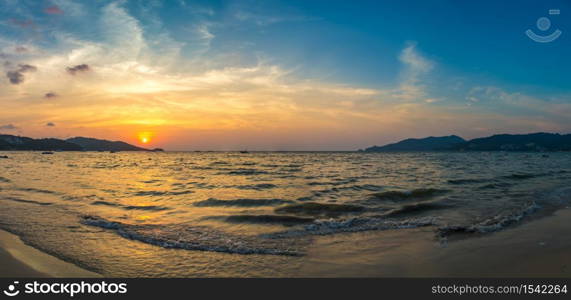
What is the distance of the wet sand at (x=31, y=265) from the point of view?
659cm

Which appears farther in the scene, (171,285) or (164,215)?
(164,215)

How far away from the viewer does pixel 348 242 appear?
9688mm

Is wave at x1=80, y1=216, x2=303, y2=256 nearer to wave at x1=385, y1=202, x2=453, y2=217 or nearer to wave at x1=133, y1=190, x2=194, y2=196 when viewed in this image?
wave at x1=385, y1=202, x2=453, y2=217

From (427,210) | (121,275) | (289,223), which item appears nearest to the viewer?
(121,275)

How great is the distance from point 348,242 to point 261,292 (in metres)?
4.53

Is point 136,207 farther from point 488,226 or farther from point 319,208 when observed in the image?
point 488,226

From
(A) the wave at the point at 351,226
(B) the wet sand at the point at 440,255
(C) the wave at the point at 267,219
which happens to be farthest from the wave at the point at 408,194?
(B) the wet sand at the point at 440,255

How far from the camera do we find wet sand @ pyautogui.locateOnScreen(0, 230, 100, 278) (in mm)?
6590

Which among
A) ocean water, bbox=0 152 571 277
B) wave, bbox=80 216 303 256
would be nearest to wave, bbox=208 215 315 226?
ocean water, bbox=0 152 571 277

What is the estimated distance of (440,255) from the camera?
8117 millimetres

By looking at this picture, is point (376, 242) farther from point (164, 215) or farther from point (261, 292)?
point (164, 215)

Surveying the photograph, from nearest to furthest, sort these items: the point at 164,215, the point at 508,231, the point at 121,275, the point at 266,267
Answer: the point at 121,275 → the point at 266,267 → the point at 508,231 → the point at 164,215

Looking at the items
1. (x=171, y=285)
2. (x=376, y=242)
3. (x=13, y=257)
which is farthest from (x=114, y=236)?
(x=376, y=242)
